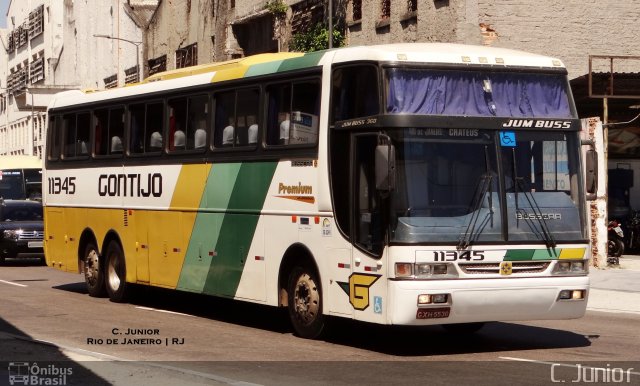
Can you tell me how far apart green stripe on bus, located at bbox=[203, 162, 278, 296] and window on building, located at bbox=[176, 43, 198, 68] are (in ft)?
122

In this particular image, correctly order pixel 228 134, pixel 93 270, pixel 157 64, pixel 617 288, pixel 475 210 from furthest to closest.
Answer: pixel 157 64
pixel 617 288
pixel 93 270
pixel 228 134
pixel 475 210

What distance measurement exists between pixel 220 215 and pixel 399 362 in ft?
16.7

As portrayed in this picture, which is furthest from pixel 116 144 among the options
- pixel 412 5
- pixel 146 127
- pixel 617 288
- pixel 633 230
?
pixel 633 230

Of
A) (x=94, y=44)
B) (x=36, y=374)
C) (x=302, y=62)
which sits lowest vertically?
(x=36, y=374)

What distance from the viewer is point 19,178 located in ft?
183

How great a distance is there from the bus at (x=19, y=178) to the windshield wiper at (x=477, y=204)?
42.8 m

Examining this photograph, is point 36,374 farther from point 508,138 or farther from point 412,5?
point 412,5

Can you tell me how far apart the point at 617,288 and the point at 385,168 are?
11.9 metres

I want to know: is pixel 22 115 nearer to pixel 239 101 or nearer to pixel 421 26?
pixel 421 26

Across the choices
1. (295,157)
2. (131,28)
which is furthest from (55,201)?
(131,28)

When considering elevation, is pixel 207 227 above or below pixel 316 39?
below

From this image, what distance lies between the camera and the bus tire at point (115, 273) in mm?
21066

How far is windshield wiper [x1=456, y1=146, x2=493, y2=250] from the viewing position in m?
13.6

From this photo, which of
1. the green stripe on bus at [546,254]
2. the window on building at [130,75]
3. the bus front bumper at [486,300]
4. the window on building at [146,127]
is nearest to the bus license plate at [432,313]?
the bus front bumper at [486,300]
